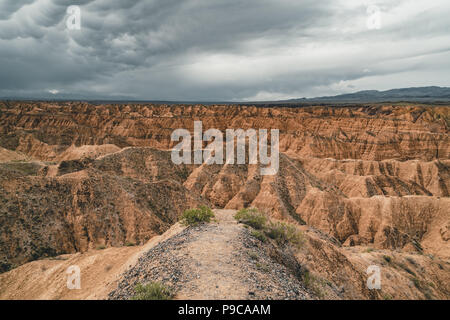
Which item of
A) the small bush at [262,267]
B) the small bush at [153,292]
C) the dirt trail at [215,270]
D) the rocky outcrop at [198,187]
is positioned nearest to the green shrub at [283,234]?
the dirt trail at [215,270]

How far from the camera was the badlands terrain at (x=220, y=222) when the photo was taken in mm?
10930

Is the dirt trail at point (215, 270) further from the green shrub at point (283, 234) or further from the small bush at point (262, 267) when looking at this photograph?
the green shrub at point (283, 234)

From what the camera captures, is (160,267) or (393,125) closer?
(160,267)

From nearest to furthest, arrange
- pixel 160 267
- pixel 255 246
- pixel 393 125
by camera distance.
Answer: pixel 160 267 < pixel 255 246 < pixel 393 125

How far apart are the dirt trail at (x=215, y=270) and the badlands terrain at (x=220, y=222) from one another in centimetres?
6

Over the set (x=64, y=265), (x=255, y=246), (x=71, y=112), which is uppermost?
(x=71, y=112)

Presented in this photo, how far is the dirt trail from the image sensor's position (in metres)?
8.38

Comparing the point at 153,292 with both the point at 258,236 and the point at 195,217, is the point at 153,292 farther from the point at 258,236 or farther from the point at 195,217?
the point at 195,217

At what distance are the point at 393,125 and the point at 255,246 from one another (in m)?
88.0

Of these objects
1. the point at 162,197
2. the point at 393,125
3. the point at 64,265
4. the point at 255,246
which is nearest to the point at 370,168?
the point at 393,125

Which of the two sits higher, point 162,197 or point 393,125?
point 393,125

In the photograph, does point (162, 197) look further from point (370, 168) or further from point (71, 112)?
point (71, 112)

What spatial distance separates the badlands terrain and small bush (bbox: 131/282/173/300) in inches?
16.4

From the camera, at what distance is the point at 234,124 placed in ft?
335
